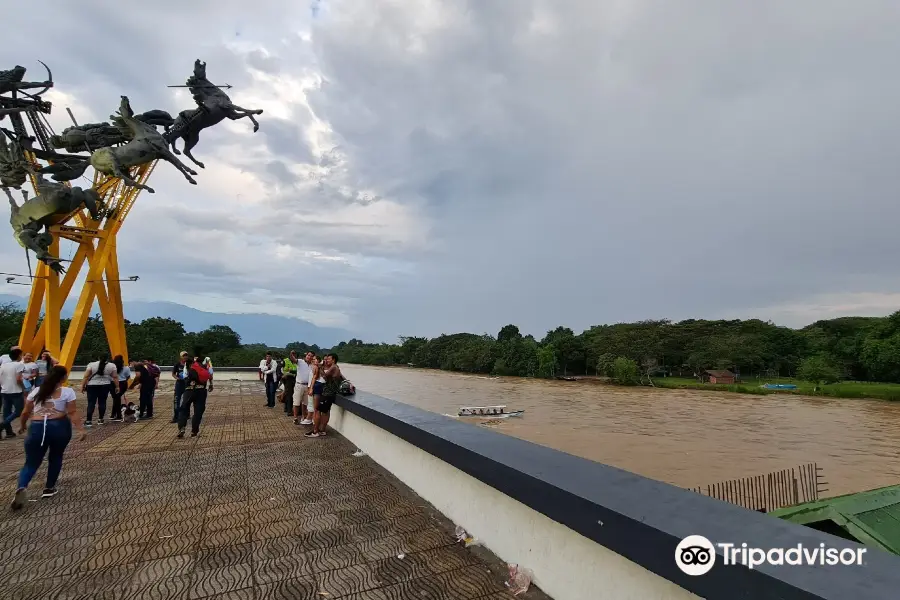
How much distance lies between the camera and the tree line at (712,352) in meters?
48.8

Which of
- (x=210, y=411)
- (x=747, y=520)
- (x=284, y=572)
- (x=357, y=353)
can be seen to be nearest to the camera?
(x=747, y=520)

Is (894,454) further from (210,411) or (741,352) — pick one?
(741,352)

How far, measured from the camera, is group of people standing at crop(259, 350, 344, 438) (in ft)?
22.3

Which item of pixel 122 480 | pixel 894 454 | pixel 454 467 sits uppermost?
pixel 454 467

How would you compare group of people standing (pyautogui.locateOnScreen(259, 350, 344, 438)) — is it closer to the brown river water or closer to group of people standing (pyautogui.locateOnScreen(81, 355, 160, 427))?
group of people standing (pyautogui.locateOnScreen(81, 355, 160, 427))

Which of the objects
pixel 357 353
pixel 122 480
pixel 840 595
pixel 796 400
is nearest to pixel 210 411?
pixel 122 480

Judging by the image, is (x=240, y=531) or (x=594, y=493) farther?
(x=240, y=531)

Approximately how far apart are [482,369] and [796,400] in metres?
45.5

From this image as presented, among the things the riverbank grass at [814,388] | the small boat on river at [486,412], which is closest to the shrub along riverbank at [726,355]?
the riverbank grass at [814,388]

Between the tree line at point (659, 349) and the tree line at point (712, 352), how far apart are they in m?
0.11

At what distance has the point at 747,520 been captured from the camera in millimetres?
1808

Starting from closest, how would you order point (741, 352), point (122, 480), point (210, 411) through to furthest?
point (122, 480), point (210, 411), point (741, 352)

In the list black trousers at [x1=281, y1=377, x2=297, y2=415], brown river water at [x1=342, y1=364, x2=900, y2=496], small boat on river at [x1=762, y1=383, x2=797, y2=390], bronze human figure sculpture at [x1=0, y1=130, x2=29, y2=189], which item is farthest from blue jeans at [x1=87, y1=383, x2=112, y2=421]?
small boat on river at [x1=762, y1=383, x2=797, y2=390]

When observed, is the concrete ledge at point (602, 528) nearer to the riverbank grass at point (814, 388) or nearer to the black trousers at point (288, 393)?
the black trousers at point (288, 393)
